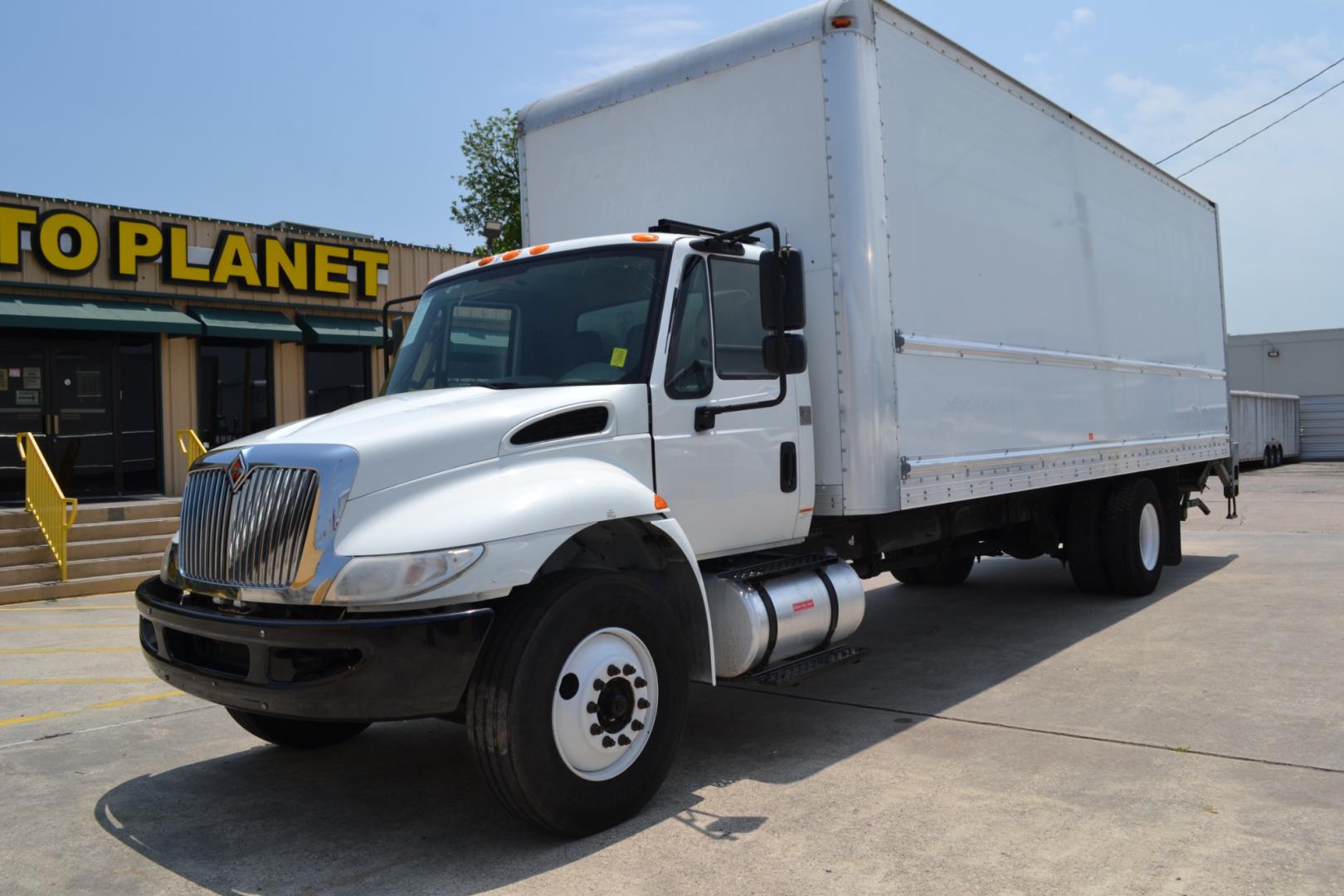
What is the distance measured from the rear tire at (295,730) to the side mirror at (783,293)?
287 centimetres

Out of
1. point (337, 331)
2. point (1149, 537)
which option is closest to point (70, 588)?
point (337, 331)

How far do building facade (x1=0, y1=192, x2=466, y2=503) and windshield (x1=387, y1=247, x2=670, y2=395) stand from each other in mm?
12434

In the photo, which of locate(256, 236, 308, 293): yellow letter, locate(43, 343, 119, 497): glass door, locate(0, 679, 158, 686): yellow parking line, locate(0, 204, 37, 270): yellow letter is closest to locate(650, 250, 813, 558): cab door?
locate(0, 679, 158, 686): yellow parking line

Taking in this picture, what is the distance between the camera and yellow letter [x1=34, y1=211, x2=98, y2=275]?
15484mm

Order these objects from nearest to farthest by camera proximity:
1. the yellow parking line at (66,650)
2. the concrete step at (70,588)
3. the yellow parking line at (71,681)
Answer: the yellow parking line at (71,681) → the yellow parking line at (66,650) → the concrete step at (70,588)

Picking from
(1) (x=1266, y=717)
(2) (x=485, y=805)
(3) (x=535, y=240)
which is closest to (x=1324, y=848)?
(1) (x=1266, y=717)

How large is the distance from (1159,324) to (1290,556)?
4.32m

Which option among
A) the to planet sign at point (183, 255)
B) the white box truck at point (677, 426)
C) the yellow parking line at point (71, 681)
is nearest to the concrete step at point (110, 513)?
the to planet sign at point (183, 255)

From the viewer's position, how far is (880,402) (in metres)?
5.75

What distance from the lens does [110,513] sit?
14266mm

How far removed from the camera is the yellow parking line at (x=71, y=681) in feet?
24.7

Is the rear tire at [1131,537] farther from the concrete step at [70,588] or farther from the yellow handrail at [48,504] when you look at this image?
the yellow handrail at [48,504]

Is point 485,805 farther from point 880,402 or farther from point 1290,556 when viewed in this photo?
point 1290,556

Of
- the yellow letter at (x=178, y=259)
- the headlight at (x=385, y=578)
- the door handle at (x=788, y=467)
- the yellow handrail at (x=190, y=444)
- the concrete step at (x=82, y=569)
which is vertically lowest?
the concrete step at (x=82, y=569)
